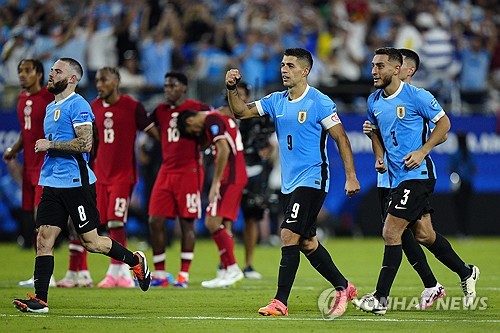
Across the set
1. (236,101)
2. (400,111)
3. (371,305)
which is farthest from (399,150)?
(236,101)

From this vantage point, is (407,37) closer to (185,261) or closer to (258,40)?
(258,40)

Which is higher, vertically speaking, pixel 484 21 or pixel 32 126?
pixel 484 21

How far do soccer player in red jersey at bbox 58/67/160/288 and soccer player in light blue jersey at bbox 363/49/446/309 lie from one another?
4.10 metres

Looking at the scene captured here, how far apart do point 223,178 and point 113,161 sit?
1.57 metres

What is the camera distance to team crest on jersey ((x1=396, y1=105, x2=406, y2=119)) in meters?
10.7

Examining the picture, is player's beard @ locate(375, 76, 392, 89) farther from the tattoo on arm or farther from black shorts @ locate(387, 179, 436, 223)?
the tattoo on arm

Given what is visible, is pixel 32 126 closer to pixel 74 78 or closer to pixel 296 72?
pixel 74 78

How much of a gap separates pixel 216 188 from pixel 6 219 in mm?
9946

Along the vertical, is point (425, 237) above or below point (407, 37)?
below

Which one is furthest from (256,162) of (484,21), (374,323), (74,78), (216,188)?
(484,21)

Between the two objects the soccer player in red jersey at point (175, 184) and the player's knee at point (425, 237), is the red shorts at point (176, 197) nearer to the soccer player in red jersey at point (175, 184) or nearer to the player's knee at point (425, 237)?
the soccer player in red jersey at point (175, 184)

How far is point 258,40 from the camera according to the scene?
23.8 m

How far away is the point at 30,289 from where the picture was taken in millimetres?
13109

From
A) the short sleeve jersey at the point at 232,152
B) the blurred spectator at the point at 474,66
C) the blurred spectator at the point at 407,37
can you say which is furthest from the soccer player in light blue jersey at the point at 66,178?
the blurred spectator at the point at 474,66
